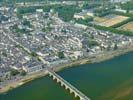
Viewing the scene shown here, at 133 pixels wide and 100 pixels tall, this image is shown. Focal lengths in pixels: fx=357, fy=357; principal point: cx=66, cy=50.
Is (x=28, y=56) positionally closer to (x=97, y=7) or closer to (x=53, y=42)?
(x=53, y=42)

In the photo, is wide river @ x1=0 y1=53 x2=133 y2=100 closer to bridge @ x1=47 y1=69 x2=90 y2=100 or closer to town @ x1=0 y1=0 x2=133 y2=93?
bridge @ x1=47 y1=69 x2=90 y2=100

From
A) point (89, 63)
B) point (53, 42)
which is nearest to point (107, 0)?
point (53, 42)

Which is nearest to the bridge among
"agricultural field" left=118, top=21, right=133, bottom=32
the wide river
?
the wide river

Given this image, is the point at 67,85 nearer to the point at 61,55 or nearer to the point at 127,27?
the point at 61,55

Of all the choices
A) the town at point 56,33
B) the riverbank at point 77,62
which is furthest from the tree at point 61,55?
the riverbank at point 77,62

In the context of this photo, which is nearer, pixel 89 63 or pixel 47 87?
pixel 47 87

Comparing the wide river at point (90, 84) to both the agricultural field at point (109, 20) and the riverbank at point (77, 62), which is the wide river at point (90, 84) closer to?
the riverbank at point (77, 62)
